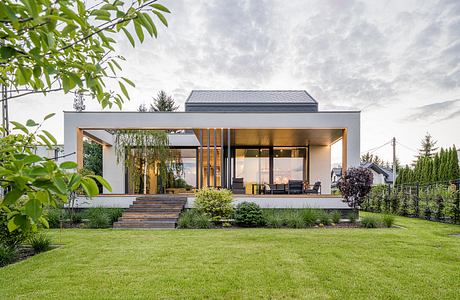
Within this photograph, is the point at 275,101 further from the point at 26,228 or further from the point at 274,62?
the point at 26,228

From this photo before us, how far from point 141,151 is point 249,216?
29.2 ft

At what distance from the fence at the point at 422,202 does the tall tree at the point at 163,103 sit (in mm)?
31323

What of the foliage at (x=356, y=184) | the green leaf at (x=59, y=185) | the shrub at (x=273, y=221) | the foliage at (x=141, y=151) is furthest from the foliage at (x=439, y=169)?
the green leaf at (x=59, y=185)

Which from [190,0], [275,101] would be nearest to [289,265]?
[190,0]

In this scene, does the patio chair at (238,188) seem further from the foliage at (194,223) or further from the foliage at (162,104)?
the foliage at (162,104)

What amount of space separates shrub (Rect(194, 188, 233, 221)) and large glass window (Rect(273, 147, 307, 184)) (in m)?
7.88

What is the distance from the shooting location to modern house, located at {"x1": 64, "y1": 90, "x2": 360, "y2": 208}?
1205cm

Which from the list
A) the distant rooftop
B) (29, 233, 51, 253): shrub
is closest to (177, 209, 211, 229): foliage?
(29, 233, 51, 253): shrub

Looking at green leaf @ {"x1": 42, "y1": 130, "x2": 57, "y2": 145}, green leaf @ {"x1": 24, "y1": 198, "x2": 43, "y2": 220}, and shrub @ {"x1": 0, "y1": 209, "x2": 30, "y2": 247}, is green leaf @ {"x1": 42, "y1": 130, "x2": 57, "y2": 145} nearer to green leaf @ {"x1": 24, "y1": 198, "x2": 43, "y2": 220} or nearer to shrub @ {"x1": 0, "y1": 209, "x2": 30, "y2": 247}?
green leaf @ {"x1": 24, "y1": 198, "x2": 43, "y2": 220}

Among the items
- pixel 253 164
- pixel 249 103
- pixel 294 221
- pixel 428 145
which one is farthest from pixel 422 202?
pixel 428 145

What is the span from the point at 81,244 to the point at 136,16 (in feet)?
22.4

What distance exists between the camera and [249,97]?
16781mm

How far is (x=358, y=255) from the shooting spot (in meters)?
5.82

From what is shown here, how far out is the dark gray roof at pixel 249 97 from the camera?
1568cm
